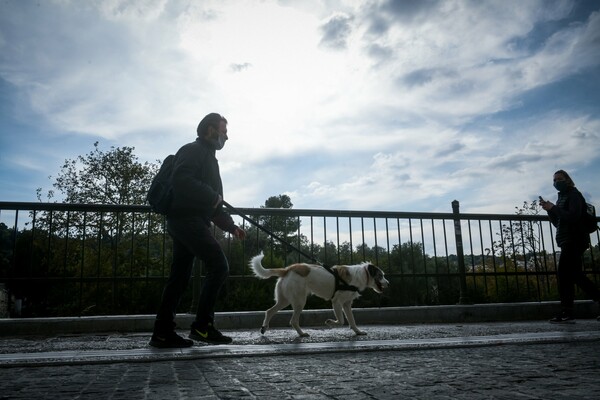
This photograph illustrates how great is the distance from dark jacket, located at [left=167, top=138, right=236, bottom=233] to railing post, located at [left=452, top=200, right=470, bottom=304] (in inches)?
194

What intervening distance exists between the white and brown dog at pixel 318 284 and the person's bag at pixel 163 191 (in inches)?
63.5

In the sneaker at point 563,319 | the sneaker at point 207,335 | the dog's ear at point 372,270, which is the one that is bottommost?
the sneaker at point 563,319

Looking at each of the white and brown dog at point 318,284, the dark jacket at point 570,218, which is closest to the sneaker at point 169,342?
the white and brown dog at point 318,284

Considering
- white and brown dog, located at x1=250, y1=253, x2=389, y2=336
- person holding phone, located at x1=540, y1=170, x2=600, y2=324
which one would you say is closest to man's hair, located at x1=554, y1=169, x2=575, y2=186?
person holding phone, located at x1=540, y1=170, x2=600, y2=324

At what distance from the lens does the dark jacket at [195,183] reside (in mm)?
4520

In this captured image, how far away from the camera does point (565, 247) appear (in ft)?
24.1

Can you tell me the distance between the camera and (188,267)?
4.74 metres

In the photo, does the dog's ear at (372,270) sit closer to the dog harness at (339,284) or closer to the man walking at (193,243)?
the dog harness at (339,284)

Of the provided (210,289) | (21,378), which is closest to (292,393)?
(21,378)

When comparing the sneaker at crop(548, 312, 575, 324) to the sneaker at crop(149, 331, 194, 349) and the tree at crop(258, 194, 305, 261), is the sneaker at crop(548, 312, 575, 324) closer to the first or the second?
the tree at crop(258, 194, 305, 261)

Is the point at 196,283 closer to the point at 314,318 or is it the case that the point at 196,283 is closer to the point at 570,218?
the point at 314,318

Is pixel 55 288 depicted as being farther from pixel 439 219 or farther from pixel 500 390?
pixel 500 390

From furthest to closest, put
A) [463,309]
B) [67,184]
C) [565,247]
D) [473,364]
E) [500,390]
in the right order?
[67,184] → [463,309] → [565,247] → [473,364] → [500,390]

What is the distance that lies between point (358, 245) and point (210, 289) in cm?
397
